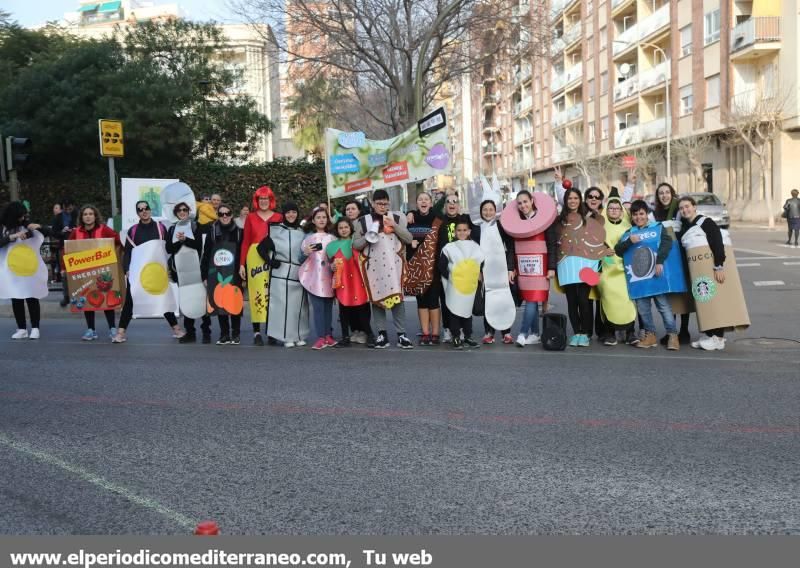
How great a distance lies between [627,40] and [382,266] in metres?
48.4

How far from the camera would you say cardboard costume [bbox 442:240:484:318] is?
10.1m

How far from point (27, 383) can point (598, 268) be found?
615 cm

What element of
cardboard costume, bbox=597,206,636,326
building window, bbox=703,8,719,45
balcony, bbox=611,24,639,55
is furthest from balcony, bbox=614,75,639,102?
cardboard costume, bbox=597,206,636,326

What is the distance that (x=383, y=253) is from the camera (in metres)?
10.2

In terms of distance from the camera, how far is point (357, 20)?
24750 millimetres

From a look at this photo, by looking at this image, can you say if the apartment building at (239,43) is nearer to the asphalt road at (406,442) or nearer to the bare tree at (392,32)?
the bare tree at (392,32)

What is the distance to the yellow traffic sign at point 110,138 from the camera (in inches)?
570

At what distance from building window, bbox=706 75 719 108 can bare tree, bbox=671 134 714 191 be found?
162 centimetres

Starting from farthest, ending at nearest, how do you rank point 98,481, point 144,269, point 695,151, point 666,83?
point 666,83, point 695,151, point 144,269, point 98,481

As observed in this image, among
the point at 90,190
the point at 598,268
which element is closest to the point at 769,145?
the point at 90,190

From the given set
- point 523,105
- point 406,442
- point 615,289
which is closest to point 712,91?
point 615,289

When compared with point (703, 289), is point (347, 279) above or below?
above

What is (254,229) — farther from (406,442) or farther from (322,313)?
(406,442)

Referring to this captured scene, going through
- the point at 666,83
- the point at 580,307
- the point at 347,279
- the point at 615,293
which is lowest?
the point at 580,307
